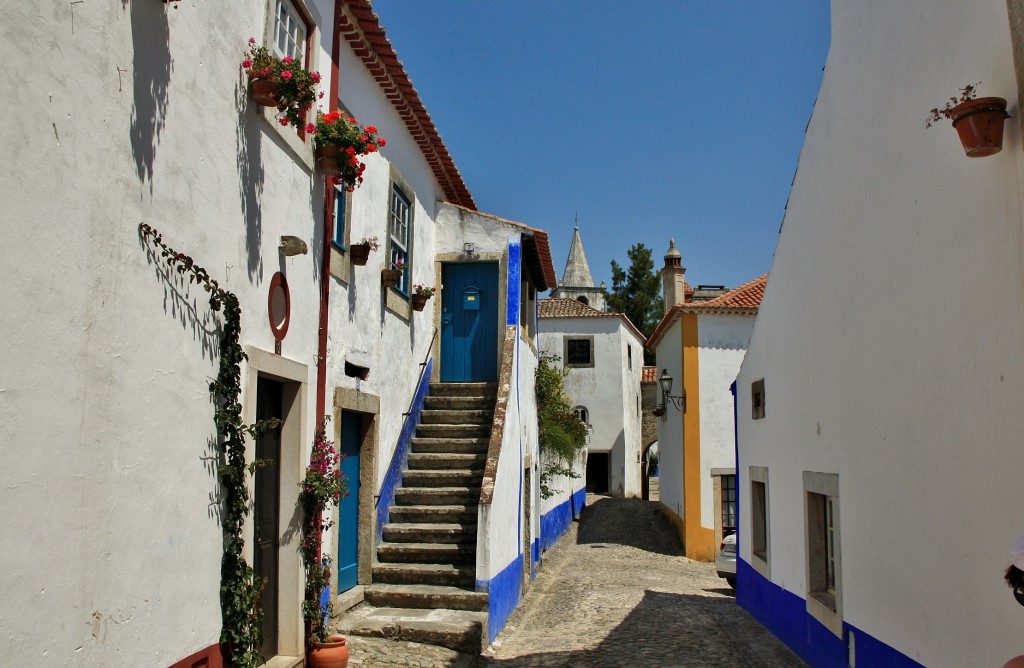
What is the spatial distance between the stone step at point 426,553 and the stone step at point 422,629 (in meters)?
1.09

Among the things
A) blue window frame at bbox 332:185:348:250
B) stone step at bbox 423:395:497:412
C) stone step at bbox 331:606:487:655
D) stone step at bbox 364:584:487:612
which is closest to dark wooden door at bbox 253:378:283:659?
stone step at bbox 331:606:487:655

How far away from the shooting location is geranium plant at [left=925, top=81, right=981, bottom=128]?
13.8 feet

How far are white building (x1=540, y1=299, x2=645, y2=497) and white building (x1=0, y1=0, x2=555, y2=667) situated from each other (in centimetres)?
2635

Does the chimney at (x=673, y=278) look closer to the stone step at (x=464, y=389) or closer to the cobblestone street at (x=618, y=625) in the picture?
the cobblestone street at (x=618, y=625)

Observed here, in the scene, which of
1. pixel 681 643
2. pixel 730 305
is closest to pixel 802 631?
pixel 681 643

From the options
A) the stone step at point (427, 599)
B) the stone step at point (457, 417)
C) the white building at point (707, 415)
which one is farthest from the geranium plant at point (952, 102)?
the white building at point (707, 415)

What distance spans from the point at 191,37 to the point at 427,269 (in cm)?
736

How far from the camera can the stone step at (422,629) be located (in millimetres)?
7969

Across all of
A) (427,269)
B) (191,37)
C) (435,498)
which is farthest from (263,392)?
(427,269)

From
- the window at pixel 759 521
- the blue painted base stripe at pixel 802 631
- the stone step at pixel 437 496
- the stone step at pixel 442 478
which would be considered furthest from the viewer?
the window at pixel 759 521

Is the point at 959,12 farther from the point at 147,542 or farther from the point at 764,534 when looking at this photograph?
the point at 764,534

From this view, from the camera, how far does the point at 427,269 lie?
487 inches

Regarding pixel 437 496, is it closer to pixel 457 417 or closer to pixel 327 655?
pixel 457 417

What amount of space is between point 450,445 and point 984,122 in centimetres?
803
